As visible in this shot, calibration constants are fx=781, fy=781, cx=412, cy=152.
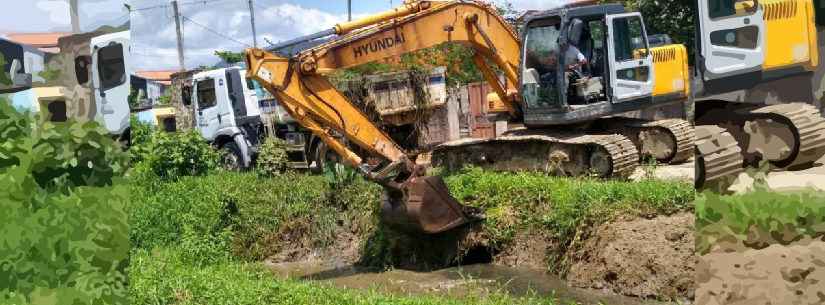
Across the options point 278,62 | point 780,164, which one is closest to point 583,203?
point 278,62

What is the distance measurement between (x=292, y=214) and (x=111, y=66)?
23.3 ft

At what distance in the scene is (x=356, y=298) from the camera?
171 inches

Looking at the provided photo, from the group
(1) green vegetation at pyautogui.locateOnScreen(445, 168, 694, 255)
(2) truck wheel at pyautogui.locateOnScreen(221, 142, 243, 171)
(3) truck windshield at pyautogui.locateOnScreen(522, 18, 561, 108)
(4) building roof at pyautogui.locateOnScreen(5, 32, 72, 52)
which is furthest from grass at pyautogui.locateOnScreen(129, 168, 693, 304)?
(2) truck wheel at pyautogui.locateOnScreen(221, 142, 243, 171)

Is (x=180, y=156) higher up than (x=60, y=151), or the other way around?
(x=60, y=151)

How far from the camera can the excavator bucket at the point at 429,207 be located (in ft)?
23.9

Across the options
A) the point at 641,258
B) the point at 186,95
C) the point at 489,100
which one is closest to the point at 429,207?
the point at 641,258

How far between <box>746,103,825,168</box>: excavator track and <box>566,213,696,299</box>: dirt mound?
14.3 ft

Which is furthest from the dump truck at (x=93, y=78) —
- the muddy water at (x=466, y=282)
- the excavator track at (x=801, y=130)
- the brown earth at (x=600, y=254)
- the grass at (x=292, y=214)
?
the brown earth at (x=600, y=254)

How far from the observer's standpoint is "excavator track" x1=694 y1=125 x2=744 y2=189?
163 cm

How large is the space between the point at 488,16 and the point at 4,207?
6.89 meters

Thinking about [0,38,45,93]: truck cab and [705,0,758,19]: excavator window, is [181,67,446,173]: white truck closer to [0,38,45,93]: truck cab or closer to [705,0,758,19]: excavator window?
[0,38,45,93]: truck cab

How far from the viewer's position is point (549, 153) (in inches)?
356

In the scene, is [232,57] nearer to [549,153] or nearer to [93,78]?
[549,153]

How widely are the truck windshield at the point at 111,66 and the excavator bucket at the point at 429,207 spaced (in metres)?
5.05
